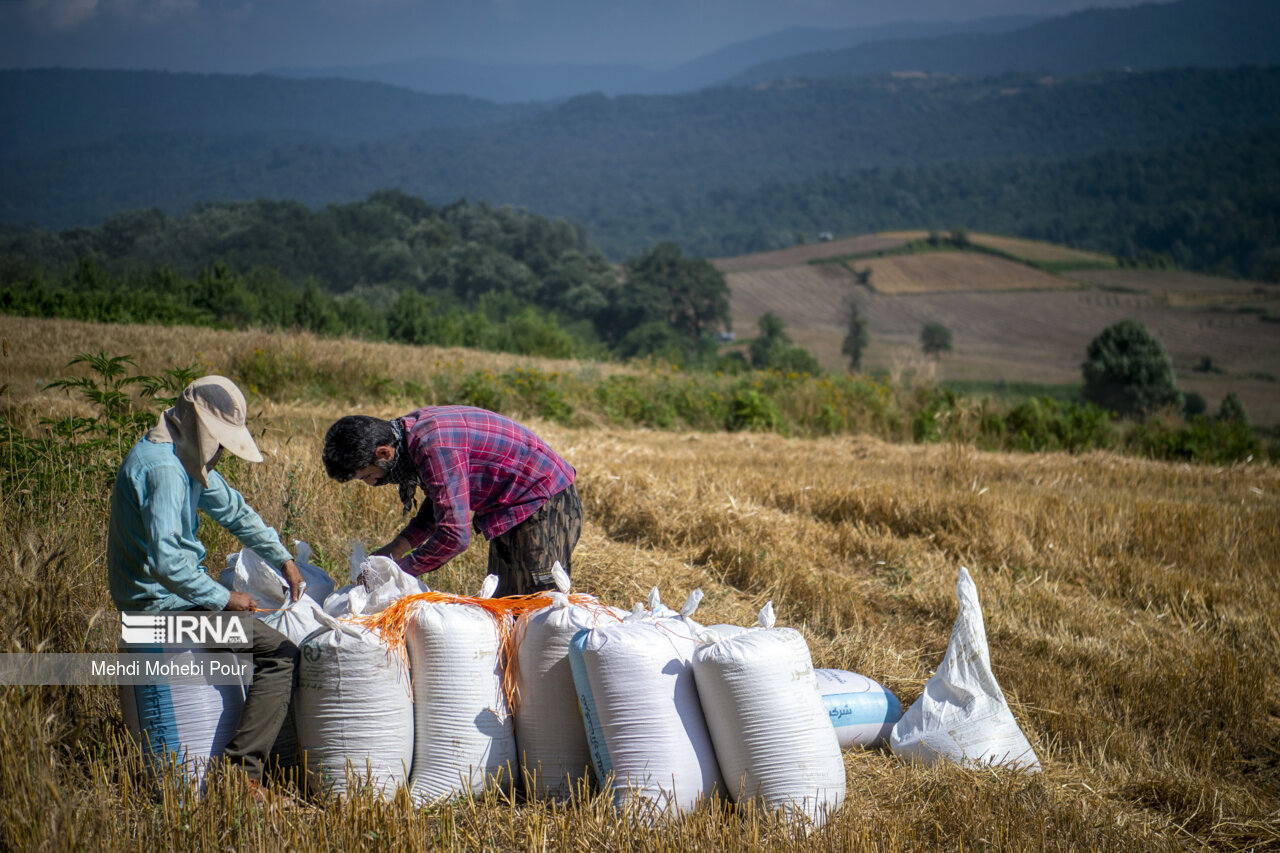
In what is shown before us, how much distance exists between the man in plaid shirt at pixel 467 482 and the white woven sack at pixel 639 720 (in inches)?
27.8

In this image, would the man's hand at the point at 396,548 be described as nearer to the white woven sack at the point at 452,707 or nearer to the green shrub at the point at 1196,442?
the white woven sack at the point at 452,707

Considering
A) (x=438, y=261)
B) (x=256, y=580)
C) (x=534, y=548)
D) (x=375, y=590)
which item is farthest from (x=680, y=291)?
(x=375, y=590)

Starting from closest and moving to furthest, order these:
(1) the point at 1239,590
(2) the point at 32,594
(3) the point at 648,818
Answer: (3) the point at 648,818
(2) the point at 32,594
(1) the point at 1239,590

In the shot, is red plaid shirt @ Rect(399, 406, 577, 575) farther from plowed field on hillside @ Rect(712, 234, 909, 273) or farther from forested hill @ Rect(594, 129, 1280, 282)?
forested hill @ Rect(594, 129, 1280, 282)

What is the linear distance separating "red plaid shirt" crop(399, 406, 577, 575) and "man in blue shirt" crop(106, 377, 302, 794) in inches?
25.1

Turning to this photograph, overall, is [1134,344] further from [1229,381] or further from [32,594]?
[32,594]

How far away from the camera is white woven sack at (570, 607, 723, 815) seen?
9.50 feet

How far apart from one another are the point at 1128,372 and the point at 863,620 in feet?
157

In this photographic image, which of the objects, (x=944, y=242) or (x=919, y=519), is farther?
(x=944, y=242)

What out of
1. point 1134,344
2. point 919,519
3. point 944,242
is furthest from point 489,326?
point 944,242

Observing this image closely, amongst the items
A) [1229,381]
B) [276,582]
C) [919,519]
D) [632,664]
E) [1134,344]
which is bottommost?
[1229,381]

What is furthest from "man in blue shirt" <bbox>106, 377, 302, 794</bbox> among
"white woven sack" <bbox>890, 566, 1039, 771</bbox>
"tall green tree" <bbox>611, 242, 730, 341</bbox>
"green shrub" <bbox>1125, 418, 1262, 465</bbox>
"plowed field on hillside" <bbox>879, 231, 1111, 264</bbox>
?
"plowed field on hillside" <bbox>879, 231, 1111, 264</bbox>

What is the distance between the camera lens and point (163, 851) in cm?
248

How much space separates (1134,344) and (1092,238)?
401ft
